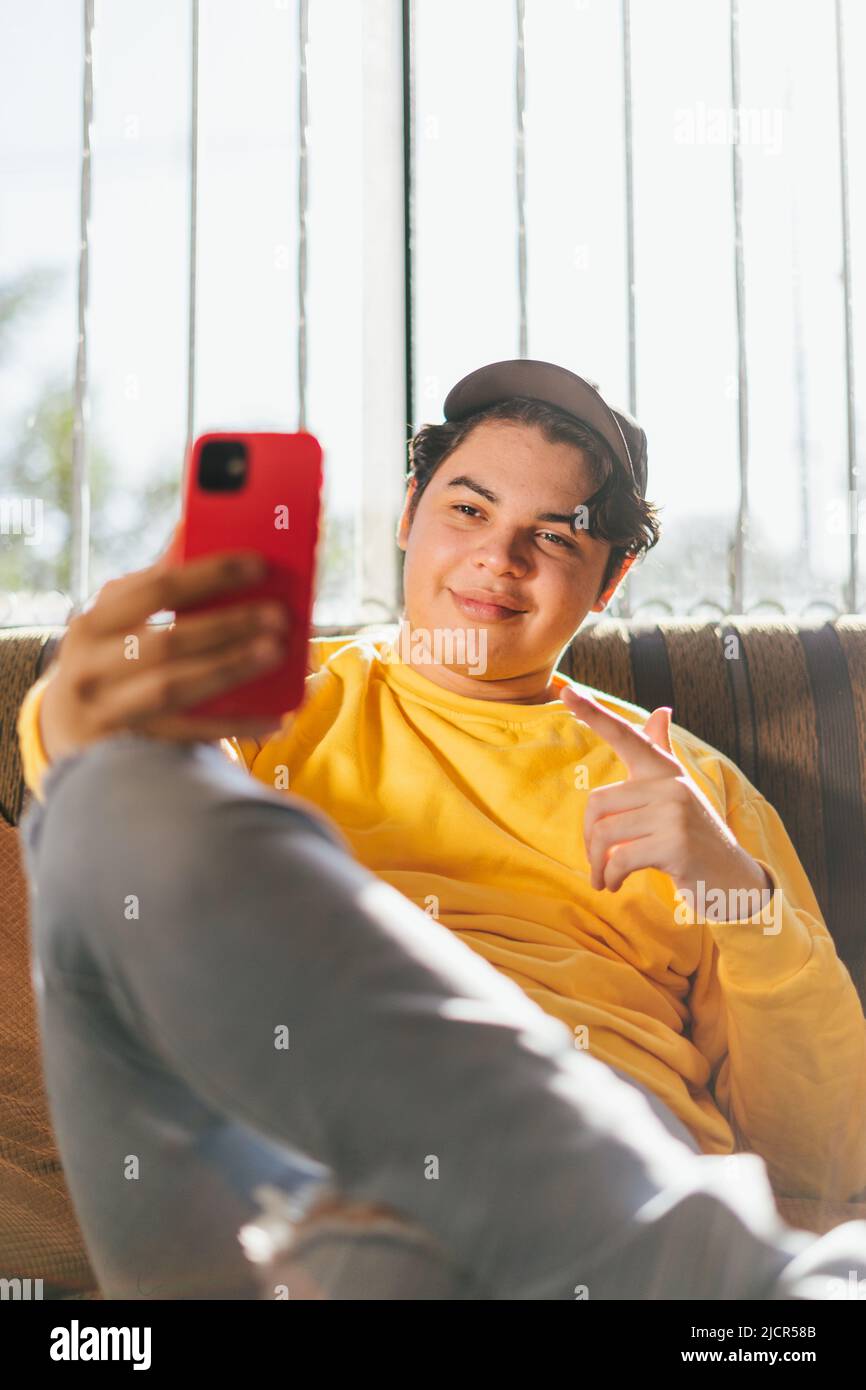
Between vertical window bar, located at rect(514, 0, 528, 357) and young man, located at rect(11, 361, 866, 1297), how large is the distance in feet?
2.42

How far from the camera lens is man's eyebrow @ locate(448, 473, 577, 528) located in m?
1.01

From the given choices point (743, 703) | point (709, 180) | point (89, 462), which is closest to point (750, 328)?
point (709, 180)

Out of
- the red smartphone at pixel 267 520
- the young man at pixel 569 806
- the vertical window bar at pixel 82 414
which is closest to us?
the red smartphone at pixel 267 520

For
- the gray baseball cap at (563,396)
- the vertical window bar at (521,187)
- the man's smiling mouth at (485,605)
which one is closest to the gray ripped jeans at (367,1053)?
the man's smiling mouth at (485,605)

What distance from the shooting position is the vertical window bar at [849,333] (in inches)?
69.7

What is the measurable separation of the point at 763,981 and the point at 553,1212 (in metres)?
0.43

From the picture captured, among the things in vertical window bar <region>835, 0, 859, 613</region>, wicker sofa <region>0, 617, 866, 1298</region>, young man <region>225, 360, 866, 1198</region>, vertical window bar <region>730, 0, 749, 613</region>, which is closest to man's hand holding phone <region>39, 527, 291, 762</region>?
young man <region>225, 360, 866, 1198</region>

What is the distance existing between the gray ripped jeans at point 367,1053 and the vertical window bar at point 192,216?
1.33 m

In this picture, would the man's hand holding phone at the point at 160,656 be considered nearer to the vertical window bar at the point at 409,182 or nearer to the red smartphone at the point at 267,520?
the red smartphone at the point at 267,520

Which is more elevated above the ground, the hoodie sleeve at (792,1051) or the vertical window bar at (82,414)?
the vertical window bar at (82,414)

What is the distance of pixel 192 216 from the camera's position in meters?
1.74

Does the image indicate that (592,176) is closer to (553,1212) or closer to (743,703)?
(743,703)

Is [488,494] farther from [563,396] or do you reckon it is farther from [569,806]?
[569,806]

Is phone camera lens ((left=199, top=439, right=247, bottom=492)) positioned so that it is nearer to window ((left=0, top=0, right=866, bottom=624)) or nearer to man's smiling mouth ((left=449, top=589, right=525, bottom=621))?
man's smiling mouth ((left=449, top=589, right=525, bottom=621))
